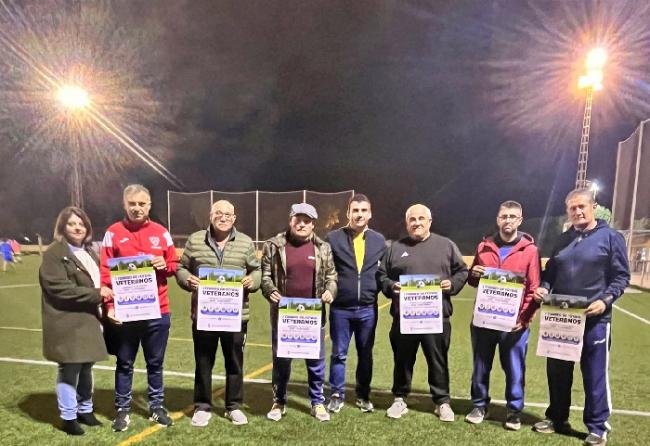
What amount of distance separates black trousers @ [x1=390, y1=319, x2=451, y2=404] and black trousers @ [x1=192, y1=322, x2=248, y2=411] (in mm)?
1110

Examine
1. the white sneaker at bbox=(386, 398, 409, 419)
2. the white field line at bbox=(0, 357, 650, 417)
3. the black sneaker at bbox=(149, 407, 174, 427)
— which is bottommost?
the white field line at bbox=(0, 357, 650, 417)

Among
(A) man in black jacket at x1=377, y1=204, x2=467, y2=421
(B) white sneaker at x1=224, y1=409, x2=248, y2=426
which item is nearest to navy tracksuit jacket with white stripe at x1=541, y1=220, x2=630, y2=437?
(A) man in black jacket at x1=377, y1=204, x2=467, y2=421

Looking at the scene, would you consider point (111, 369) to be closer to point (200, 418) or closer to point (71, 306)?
point (200, 418)

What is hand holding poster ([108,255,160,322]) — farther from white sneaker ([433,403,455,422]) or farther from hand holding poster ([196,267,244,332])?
white sneaker ([433,403,455,422])

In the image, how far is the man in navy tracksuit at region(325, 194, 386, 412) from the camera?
3.36m

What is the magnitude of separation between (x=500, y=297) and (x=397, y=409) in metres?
1.12

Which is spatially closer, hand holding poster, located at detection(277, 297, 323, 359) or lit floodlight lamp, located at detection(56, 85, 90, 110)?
hand holding poster, located at detection(277, 297, 323, 359)

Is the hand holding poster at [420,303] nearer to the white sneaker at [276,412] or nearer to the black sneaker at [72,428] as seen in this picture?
the white sneaker at [276,412]

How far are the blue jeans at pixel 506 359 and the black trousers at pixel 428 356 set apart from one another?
205 mm

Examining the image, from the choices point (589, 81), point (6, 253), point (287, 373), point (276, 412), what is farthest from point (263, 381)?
point (6, 253)

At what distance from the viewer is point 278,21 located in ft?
57.8

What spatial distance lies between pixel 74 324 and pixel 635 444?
12.0ft

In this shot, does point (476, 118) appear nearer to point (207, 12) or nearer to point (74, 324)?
point (207, 12)

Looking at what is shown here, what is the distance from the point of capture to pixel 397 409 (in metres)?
3.44
